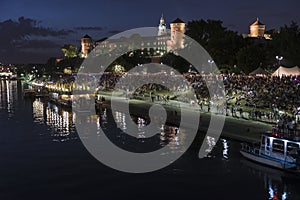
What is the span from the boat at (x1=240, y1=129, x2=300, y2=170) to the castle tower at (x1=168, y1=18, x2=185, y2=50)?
10236 centimetres

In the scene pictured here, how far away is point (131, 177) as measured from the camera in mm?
25141

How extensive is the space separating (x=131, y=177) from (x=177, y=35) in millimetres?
114352

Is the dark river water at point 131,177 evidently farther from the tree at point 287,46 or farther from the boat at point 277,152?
the tree at point 287,46

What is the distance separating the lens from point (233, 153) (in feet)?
95.8

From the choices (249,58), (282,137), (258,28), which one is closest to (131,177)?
(282,137)

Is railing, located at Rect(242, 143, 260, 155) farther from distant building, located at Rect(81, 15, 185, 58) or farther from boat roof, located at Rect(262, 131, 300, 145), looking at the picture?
distant building, located at Rect(81, 15, 185, 58)

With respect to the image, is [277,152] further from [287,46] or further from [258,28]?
[258,28]

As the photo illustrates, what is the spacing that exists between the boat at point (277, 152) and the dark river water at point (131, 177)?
1.89 feet

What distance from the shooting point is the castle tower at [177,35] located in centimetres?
13188

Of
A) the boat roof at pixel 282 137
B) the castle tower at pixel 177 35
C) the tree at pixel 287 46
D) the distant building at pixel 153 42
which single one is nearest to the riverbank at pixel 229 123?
the boat roof at pixel 282 137

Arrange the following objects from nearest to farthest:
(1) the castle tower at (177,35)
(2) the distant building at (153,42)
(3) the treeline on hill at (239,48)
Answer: (3) the treeline on hill at (239,48)
(1) the castle tower at (177,35)
(2) the distant building at (153,42)

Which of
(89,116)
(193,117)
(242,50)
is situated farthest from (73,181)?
(242,50)

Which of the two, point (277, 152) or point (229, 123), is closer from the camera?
point (277, 152)


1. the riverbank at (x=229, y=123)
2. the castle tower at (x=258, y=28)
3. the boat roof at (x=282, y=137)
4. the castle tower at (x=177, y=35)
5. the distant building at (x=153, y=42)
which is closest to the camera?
the boat roof at (x=282, y=137)
